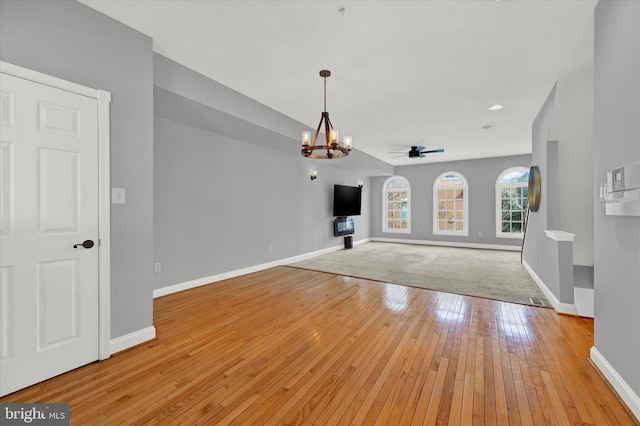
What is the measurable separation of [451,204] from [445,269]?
410cm

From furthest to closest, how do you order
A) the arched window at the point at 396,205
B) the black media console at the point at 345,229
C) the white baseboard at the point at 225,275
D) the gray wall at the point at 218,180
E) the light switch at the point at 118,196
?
the arched window at the point at 396,205 < the black media console at the point at 345,229 < the white baseboard at the point at 225,275 < the gray wall at the point at 218,180 < the light switch at the point at 118,196

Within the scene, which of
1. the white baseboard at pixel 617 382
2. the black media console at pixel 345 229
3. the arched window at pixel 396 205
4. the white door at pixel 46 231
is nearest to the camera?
the white baseboard at pixel 617 382

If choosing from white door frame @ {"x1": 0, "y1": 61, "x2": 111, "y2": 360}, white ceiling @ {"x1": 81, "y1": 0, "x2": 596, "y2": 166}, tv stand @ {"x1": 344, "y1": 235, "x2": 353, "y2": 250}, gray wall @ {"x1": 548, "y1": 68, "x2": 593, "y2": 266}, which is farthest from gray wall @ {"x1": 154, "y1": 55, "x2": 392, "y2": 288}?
gray wall @ {"x1": 548, "y1": 68, "x2": 593, "y2": 266}

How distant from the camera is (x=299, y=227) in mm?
6492

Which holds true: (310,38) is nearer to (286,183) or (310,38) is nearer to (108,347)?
(108,347)

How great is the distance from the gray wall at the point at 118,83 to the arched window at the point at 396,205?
843 centimetres

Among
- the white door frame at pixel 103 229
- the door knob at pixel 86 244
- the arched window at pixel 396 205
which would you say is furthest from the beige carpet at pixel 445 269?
the door knob at pixel 86 244

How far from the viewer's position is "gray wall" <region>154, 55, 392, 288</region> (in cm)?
348

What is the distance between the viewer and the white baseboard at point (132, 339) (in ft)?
7.53

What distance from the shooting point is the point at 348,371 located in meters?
2.03

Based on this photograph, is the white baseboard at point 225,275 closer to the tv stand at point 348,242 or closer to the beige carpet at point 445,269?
the beige carpet at point 445,269

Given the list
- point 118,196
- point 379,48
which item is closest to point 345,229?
point 379,48

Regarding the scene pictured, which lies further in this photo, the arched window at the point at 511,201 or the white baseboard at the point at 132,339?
the arched window at the point at 511,201

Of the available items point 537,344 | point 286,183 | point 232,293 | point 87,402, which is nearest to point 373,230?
point 286,183
